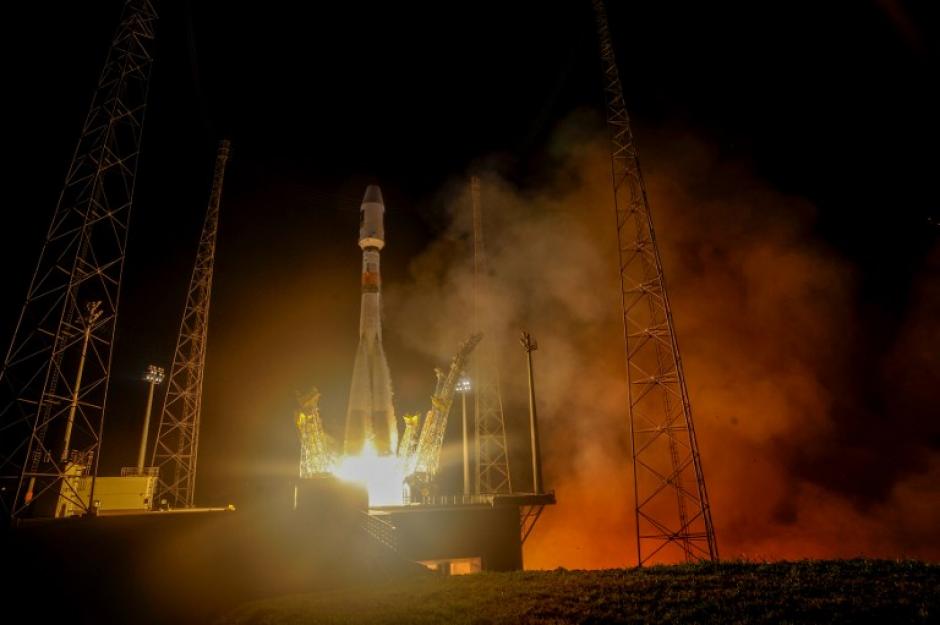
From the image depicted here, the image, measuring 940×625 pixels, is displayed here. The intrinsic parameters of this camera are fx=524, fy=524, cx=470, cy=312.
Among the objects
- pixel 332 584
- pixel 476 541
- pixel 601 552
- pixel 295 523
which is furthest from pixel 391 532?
pixel 601 552

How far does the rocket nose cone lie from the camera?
34.8 metres

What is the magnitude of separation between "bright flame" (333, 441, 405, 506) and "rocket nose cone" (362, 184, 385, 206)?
15.6m

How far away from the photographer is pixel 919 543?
2966cm

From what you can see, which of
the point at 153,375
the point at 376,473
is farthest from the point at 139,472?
the point at 376,473

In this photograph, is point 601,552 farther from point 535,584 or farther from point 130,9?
point 130,9

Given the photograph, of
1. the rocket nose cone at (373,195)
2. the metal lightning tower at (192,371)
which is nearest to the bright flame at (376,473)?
the metal lightning tower at (192,371)

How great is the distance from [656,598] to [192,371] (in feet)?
104

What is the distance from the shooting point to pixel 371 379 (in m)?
32.3

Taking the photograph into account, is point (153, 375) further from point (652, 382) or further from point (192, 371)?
point (652, 382)

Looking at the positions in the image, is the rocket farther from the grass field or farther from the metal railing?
the grass field

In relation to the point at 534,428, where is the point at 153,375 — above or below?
above

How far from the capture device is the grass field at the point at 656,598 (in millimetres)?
8211

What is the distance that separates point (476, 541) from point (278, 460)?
913 inches

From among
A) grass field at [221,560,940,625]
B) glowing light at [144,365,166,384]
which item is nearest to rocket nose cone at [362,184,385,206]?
glowing light at [144,365,166,384]
